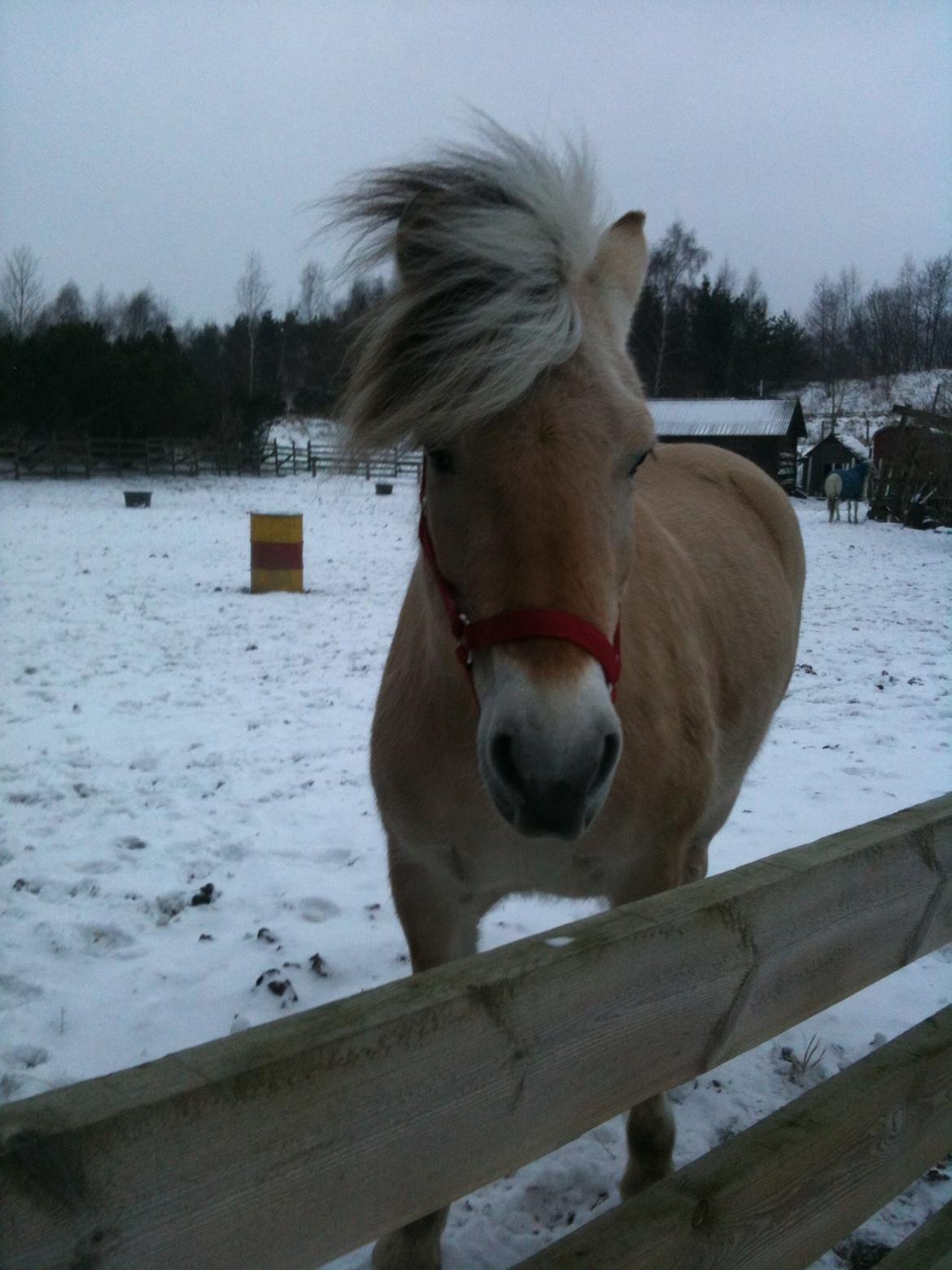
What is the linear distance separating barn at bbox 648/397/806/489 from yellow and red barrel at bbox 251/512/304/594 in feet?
100

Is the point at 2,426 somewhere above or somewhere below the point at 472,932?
above

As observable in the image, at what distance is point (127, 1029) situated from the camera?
3121mm

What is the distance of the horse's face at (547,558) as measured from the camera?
1542mm

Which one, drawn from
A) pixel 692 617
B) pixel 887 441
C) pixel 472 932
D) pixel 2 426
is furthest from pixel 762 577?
pixel 2 426

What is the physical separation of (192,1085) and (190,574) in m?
12.5

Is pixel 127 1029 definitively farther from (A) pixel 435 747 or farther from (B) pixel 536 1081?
(B) pixel 536 1081

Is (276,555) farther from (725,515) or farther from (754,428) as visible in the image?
(754,428)

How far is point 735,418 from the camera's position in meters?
40.4

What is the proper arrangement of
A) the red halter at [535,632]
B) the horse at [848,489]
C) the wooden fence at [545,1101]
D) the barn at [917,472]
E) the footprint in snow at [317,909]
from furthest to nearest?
the horse at [848,489] → the barn at [917,472] → the footprint in snow at [317,909] → the red halter at [535,632] → the wooden fence at [545,1101]

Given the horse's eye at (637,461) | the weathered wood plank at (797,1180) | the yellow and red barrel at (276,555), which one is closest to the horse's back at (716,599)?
the horse's eye at (637,461)

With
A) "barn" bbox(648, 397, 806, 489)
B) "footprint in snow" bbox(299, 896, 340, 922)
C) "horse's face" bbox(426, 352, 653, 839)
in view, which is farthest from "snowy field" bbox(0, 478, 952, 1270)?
"barn" bbox(648, 397, 806, 489)

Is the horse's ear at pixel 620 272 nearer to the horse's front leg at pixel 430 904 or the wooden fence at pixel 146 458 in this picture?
the horse's front leg at pixel 430 904

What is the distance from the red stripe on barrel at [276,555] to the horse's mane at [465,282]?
30.4 feet

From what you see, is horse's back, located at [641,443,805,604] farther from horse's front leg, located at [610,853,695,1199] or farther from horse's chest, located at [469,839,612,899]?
horse's chest, located at [469,839,612,899]
